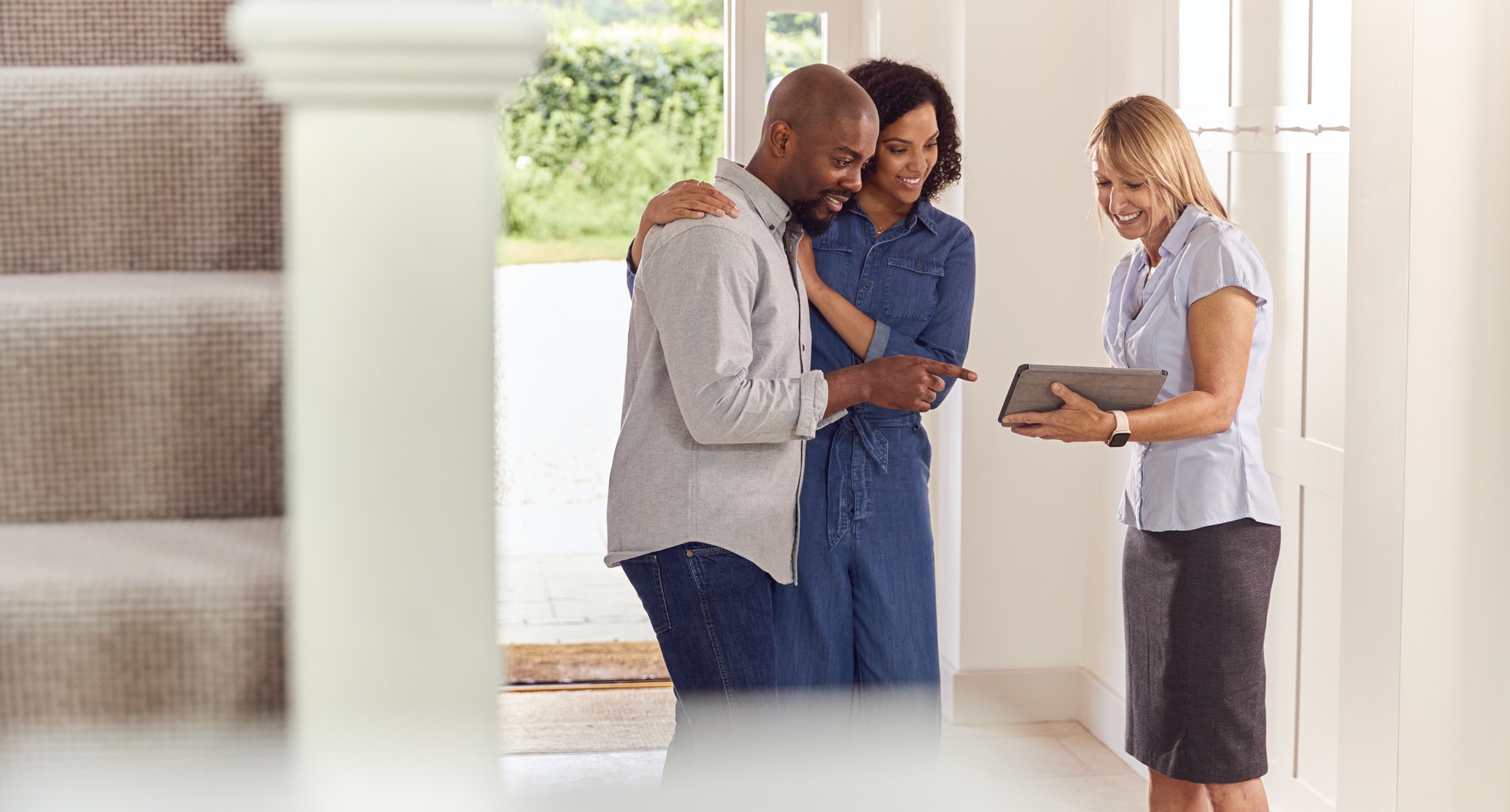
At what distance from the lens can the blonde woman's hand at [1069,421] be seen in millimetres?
1953

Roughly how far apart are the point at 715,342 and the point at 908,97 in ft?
2.31

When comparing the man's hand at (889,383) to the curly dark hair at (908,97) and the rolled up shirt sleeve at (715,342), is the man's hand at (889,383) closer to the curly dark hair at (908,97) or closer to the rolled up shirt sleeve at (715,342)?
the rolled up shirt sleeve at (715,342)

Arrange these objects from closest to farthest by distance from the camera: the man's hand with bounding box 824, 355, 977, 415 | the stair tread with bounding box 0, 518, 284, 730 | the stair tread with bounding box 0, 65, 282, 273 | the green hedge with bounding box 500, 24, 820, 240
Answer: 1. the stair tread with bounding box 0, 518, 284, 730
2. the stair tread with bounding box 0, 65, 282, 273
3. the man's hand with bounding box 824, 355, 977, 415
4. the green hedge with bounding box 500, 24, 820, 240

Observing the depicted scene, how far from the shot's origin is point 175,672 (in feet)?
3.85

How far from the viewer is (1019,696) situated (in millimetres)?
3369

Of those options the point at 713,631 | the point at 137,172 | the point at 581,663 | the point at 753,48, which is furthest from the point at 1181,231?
the point at 581,663

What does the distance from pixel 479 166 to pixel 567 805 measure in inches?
43.9

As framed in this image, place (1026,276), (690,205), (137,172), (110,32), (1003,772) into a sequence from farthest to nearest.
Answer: (1026,276)
(1003,772)
(690,205)
(110,32)
(137,172)

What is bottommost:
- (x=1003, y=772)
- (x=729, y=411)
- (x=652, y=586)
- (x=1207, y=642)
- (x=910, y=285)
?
(x=1003, y=772)

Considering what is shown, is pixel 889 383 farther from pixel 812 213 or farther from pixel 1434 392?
pixel 1434 392

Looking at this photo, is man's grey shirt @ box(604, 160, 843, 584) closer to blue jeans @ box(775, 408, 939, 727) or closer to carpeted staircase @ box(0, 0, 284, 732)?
blue jeans @ box(775, 408, 939, 727)

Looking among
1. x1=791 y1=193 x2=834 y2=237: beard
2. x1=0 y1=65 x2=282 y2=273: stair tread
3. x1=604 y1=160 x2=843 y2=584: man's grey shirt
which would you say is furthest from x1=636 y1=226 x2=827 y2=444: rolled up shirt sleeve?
x1=0 y1=65 x2=282 y2=273: stair tread

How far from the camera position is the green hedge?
8.66 metres

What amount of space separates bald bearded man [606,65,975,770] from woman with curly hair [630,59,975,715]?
0.66 ft
